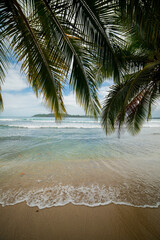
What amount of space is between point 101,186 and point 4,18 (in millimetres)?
3780

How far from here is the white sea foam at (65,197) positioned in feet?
7.15

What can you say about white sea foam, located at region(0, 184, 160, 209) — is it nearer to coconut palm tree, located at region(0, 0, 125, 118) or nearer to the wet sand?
the wet sand

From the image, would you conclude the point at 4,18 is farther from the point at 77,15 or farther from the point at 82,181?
the point at 82,181

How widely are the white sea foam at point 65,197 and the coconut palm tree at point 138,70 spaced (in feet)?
6.59

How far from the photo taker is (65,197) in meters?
2.35

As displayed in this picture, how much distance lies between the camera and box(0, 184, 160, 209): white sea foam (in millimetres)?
2180

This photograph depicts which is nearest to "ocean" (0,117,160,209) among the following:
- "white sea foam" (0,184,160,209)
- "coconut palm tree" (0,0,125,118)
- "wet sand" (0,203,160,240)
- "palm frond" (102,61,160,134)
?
"white sea foam" (0,184,160,209)

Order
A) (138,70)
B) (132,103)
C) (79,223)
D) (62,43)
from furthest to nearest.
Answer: (132,103) < (138,70) < (62,43) < (79,223)

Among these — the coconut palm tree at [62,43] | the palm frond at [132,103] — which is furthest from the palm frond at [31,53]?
the palm frond at [132,103]

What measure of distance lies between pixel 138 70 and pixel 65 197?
3.75 metres

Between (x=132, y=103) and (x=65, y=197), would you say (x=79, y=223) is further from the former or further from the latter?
(x=132, y=103)

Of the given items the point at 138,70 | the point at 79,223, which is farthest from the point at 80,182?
the point at 138,70

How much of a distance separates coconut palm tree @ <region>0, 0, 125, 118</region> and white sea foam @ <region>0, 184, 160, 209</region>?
5.54 ft

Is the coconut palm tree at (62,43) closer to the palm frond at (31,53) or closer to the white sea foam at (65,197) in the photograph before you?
the palm frond at (31,53)
